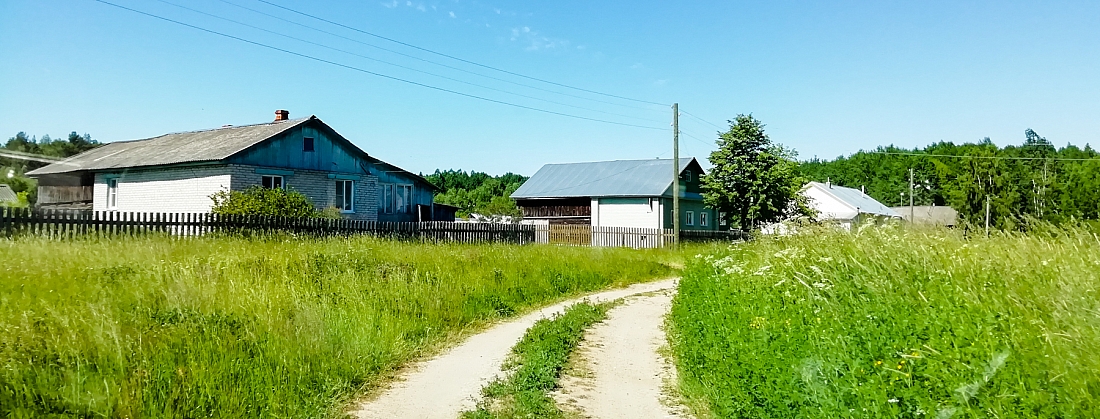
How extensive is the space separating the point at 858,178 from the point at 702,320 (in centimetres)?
10978

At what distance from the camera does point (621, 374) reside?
755 cm

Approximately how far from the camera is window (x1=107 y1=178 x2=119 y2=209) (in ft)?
95.6

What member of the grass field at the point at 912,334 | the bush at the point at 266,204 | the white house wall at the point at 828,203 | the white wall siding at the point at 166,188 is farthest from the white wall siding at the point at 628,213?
the grass field at the point at 912,334

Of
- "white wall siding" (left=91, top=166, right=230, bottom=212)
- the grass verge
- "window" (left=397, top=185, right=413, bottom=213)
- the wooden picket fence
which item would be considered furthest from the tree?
the grass verge

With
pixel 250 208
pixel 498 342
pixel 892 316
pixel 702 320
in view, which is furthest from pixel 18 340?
pixel 250 208

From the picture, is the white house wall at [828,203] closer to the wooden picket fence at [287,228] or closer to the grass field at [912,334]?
the wooden picket fence at [287,228]

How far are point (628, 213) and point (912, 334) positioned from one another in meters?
40.2

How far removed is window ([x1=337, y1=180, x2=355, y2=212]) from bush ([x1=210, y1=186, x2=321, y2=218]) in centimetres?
834

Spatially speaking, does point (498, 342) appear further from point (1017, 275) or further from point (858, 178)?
point (858, 178)

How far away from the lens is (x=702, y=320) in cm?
730

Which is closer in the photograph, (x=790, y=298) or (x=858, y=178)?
(x=790, y=298)

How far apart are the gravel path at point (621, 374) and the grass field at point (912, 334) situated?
363mm

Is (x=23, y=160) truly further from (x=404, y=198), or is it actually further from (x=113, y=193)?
(x=404, y=198)

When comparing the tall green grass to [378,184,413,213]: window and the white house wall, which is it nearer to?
[378,184,413,213]: window
